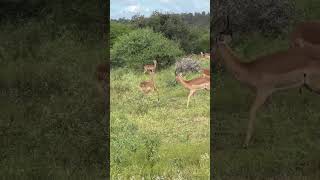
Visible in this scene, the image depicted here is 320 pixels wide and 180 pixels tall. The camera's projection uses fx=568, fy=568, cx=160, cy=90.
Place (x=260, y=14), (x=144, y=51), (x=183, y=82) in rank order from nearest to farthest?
(x=183, y=82), (x=144, y=51), (x=260, y=14)

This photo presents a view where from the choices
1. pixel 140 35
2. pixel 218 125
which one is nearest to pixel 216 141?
pixel 218 125

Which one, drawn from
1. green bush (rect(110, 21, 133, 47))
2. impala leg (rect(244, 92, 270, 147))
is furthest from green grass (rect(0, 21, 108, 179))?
impala leg (rect(244, 92, 270, 147))

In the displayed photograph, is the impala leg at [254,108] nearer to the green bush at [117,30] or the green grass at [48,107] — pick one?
the green grass at [48,107]

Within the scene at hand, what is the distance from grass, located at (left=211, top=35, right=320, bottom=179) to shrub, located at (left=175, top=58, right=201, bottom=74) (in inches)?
16.2

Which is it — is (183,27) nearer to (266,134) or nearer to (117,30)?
(117,30)

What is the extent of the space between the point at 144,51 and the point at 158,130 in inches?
74.4

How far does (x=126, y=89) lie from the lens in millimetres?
6797

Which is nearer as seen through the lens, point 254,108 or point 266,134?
point 254,108

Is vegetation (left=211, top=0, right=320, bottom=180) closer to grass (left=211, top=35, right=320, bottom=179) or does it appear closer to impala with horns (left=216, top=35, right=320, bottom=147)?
grass (left=211, top=35, right=320, bottom=179)

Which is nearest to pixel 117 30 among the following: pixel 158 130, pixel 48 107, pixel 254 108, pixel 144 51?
pixel 144 51

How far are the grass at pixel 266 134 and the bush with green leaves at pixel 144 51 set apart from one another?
35.7 inches

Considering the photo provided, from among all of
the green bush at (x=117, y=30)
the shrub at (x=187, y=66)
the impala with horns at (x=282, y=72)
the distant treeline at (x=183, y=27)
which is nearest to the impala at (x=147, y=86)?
the shrub at (x=187, y=66)

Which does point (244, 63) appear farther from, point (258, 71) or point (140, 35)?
point (140, 35)

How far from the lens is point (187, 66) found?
22.7 feet
